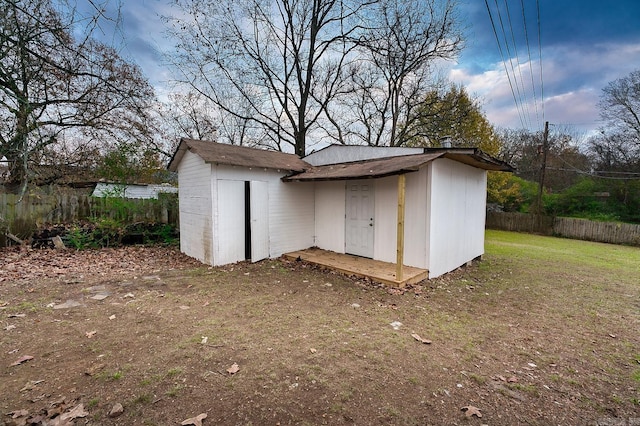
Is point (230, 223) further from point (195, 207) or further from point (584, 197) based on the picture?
point (584, 197)

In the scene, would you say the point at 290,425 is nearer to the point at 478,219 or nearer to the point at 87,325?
the point at 87,325

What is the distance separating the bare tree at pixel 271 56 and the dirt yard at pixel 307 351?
11675 millimetres

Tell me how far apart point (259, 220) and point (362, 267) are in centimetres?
291

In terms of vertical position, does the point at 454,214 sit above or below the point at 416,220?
above

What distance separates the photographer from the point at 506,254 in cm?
973

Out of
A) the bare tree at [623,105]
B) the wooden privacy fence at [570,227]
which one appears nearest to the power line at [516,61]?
the bare tree at [623,105]

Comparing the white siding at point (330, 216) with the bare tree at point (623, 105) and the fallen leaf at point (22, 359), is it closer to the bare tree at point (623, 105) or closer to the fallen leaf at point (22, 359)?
the fallen leaf at point (22, 359)

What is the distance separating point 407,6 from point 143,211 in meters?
14.6

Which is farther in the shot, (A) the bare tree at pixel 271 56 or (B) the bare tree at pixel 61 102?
(A) the bare tree at pixel 271 56

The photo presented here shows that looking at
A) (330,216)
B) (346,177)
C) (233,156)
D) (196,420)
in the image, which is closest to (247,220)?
(233,156)

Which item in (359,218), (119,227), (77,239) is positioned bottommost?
(77,239)

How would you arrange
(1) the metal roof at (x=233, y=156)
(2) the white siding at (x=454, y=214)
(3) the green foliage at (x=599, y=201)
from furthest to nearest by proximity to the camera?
(3) the green foliage at (x=599, y=201) < (1) the metal roof at (x=233, y=156) < (2) the white siding at (x=454, y=214)

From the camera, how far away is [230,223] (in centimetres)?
687

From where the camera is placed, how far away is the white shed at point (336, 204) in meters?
6.07
